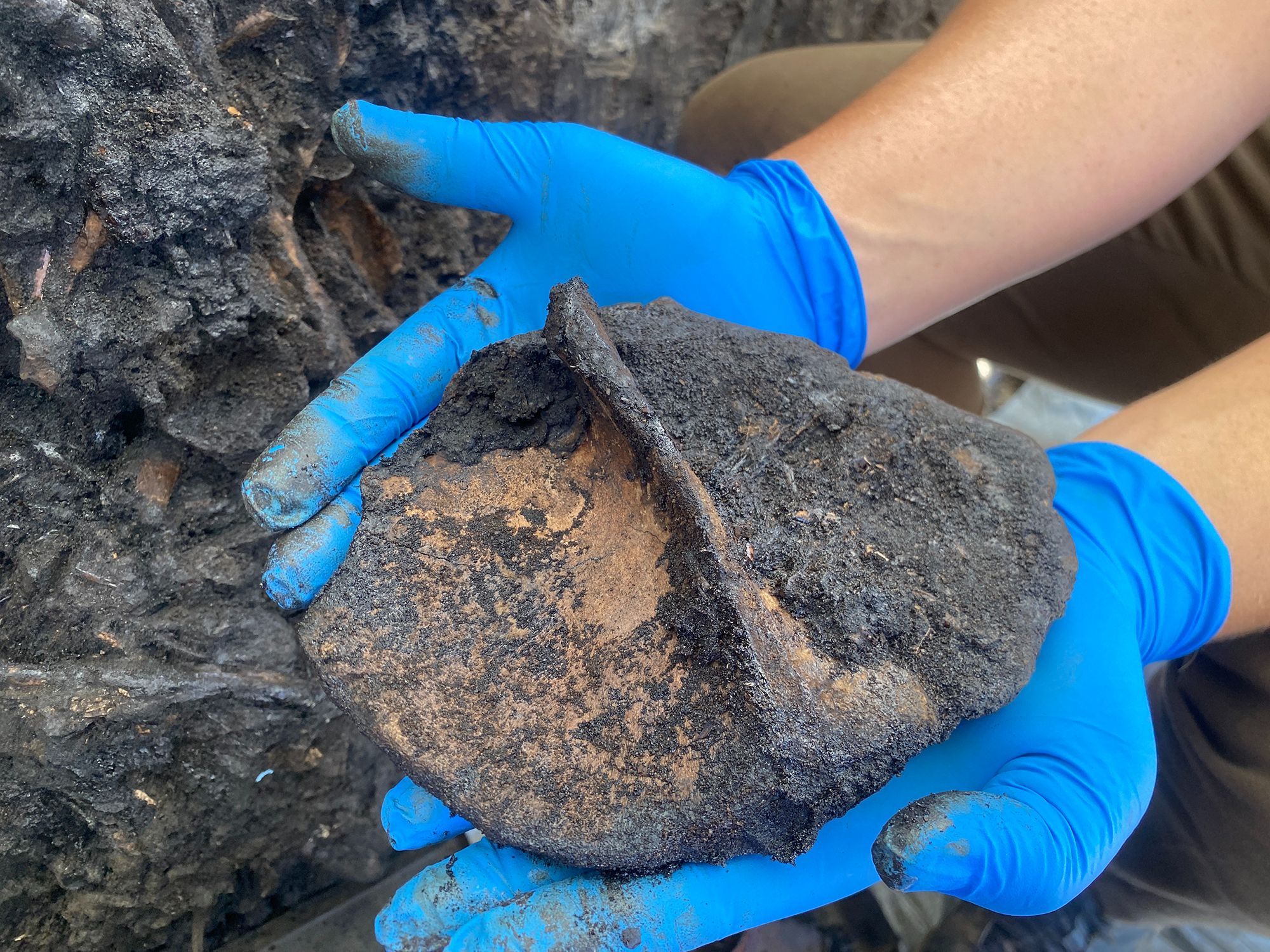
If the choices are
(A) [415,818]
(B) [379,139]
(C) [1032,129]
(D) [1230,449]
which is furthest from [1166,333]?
(A) [415,818]

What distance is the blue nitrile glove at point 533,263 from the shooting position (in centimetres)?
119

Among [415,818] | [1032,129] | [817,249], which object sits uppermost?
[1032,129]

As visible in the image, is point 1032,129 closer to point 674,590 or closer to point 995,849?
point 674,590

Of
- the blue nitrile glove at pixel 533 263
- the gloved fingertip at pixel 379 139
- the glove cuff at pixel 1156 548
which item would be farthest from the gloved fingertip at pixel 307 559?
the glove cuff at pixel 1156 548

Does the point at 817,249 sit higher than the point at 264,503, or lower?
higher

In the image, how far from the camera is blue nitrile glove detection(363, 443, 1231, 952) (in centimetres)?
99

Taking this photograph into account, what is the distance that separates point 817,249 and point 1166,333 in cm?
113

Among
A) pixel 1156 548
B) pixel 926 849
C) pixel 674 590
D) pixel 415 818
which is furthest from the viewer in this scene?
pixel 1156 548

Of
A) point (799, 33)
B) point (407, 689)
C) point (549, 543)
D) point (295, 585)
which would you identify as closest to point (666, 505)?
point (549, 543)

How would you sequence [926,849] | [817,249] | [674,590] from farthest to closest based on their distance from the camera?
[817,249] → [674,590] → [926,849]

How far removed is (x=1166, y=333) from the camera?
200 cm

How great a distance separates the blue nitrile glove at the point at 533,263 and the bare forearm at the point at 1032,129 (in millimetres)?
117

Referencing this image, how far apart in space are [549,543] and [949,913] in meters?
1.62

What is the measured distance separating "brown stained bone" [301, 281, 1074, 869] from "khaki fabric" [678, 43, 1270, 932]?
912mm
